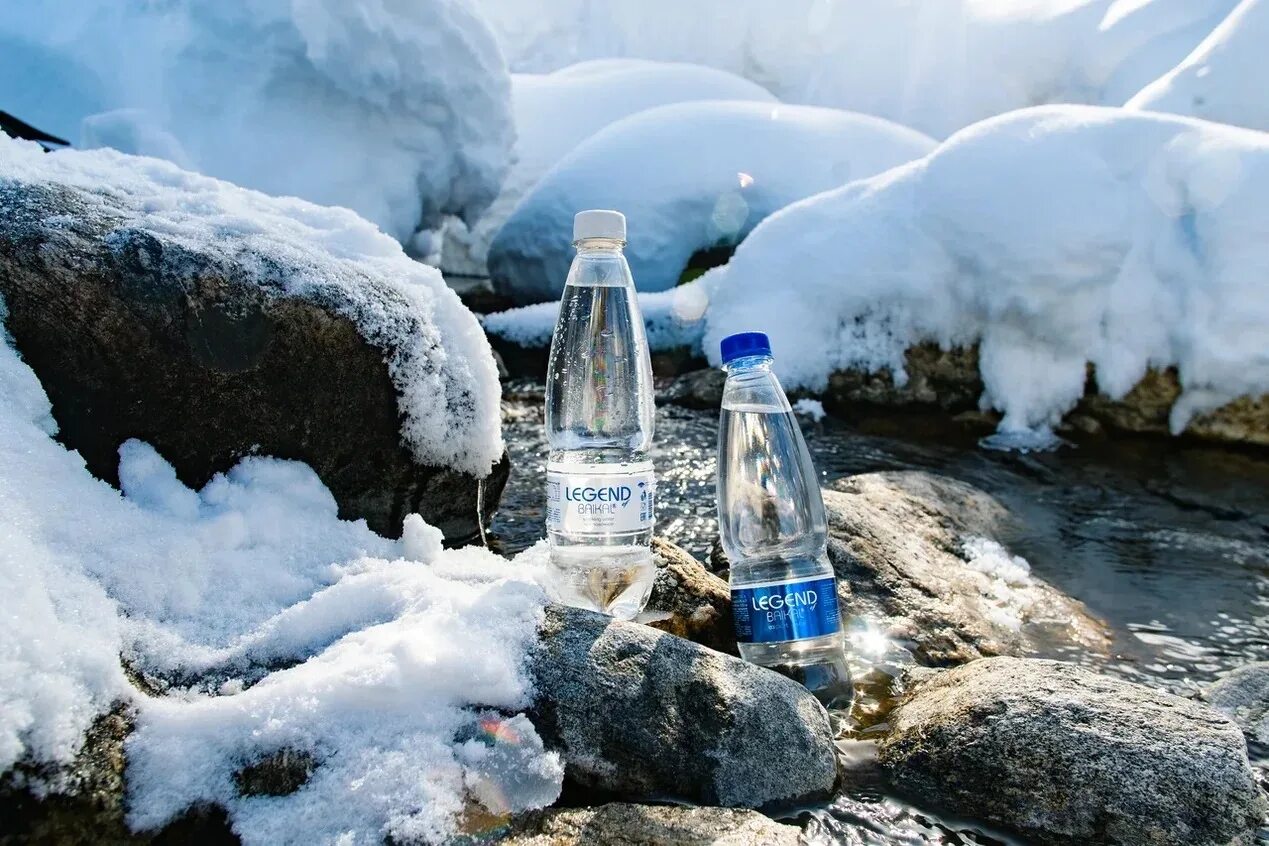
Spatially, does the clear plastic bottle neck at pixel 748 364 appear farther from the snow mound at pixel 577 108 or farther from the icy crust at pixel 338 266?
the snow mound at pixel 577 108

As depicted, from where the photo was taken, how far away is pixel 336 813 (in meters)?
1.19

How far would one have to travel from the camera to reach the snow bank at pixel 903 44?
57.3 feet

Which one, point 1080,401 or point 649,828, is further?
point 1080,401

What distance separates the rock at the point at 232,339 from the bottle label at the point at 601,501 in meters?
0.55

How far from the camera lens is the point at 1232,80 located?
9.71 metres

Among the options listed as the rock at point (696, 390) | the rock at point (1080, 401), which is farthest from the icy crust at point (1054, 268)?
the rock at point (696, 390)

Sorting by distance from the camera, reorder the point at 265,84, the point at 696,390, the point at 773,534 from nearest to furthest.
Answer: the point at 773,534 → the point at 696,390 → the point at 265,84

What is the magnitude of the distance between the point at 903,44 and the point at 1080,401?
24.6 m

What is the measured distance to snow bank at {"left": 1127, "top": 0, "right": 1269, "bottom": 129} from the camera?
9.61 meters

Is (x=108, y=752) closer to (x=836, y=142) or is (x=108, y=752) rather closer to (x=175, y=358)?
(x=175, y=358)

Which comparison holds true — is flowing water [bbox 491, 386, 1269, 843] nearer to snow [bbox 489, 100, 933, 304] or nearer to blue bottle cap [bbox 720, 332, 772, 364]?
blue bottle cap [bbox 720, 332, 772, 364]

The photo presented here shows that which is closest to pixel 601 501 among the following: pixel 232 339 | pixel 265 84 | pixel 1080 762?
pixel 232 339

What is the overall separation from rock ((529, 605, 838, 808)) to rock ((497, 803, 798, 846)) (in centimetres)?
7

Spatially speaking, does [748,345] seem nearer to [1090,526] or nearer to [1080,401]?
[1090,526]
